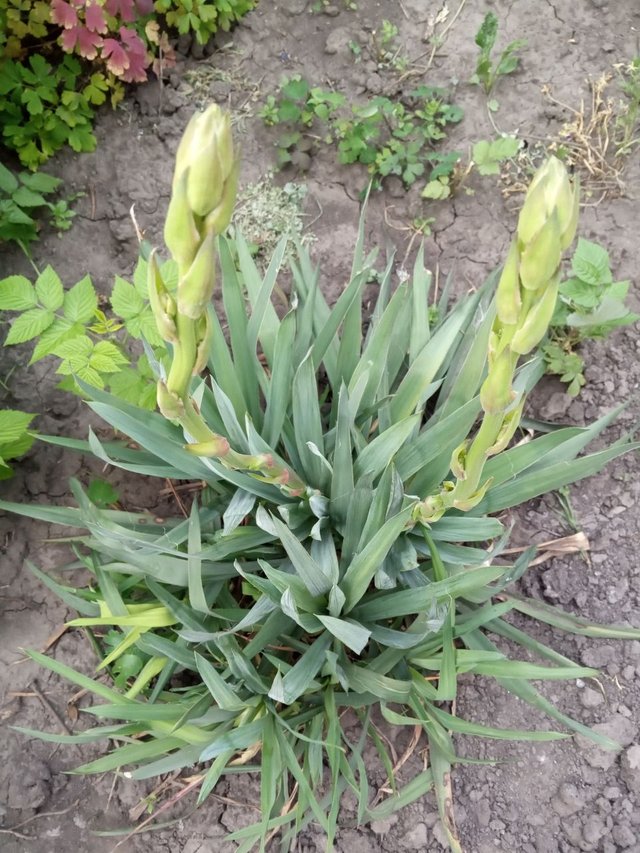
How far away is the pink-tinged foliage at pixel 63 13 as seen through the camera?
6.36ft

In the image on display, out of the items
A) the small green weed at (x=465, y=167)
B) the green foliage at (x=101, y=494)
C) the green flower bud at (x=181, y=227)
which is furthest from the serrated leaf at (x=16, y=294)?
the small green weed at (x=465, y=167)

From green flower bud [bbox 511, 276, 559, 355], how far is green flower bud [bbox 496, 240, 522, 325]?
0.05 ft

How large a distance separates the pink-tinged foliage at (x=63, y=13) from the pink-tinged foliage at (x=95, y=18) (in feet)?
0.13

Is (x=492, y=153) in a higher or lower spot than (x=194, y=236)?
lower

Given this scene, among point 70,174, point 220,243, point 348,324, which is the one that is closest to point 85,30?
point 70,174

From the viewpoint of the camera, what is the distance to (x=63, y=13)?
1946 mm

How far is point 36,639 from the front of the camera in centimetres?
182

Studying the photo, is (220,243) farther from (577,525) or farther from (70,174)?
(577,525)

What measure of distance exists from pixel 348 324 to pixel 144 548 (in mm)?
762

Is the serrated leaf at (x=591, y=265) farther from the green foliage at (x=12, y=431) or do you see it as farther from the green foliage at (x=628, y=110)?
the green foliage at (x=12, y=431)

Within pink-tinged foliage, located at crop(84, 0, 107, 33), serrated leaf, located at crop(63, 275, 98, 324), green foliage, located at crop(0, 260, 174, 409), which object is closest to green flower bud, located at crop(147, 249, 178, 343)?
green foliage, located at crop(0, 260, 174, 409)

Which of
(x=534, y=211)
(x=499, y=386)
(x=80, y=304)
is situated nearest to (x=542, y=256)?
(x=534, y=211)

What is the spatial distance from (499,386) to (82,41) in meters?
1.92

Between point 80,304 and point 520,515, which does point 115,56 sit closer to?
point 80,304
